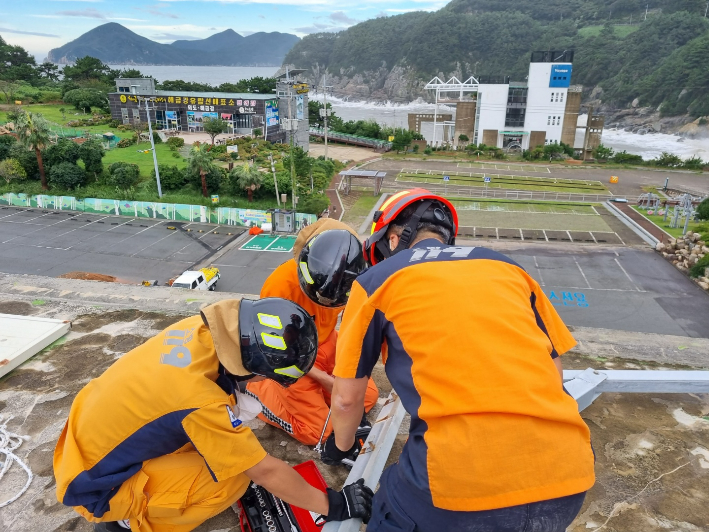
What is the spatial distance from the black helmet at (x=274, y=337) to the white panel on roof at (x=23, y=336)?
335 cm

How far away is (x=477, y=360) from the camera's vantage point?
1.58 meters

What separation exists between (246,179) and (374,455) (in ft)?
98.1

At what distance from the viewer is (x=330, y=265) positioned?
329 cm

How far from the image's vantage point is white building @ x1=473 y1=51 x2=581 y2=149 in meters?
61.2

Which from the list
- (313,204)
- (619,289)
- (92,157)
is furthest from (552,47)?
(619,289)

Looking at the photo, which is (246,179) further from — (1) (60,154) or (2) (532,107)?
(2) (532,107)

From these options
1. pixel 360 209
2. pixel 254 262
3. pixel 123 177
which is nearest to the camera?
pixel 254 262

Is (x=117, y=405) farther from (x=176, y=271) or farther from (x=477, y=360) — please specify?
(x=176, y=271)

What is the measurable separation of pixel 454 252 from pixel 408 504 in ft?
3.20

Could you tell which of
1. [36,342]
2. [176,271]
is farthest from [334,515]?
[176,271]

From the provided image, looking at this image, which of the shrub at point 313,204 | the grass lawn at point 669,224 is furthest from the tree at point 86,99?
the grass lawn at point 669,224

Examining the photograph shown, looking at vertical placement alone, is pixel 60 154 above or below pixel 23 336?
below

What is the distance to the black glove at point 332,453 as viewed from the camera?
10.6ft

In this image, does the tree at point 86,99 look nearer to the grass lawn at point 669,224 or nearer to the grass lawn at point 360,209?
the grass lawn at point 360,209
